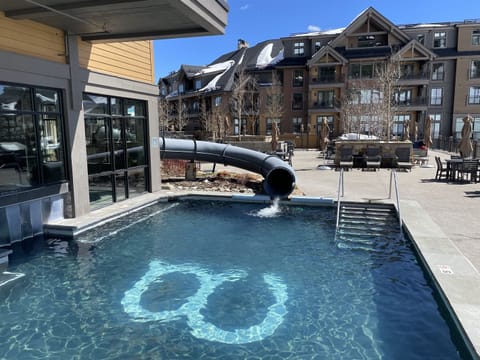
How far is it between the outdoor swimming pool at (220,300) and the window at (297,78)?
34390mm

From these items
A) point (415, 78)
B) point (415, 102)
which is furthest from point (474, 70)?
point (415, 102)

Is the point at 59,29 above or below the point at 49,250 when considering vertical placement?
above

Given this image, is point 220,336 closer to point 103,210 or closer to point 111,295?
point 111,295

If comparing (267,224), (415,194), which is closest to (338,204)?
(267,224)

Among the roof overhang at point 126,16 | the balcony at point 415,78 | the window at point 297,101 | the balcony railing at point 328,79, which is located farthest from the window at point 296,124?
the roof overhang at point 126,16

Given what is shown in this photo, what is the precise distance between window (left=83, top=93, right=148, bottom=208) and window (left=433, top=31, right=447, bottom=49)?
124 ft

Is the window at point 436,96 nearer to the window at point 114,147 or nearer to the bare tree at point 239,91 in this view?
the bare tree at point 239,91

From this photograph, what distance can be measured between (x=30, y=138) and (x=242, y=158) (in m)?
7.16

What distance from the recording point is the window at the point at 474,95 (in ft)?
121

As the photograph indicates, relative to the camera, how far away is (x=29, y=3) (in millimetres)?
6133

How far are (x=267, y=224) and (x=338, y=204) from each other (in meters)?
1.99

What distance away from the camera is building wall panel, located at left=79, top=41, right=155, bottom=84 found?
28.3 ft

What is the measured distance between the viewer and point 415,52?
117 feet

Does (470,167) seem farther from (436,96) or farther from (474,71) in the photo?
(474,71)
